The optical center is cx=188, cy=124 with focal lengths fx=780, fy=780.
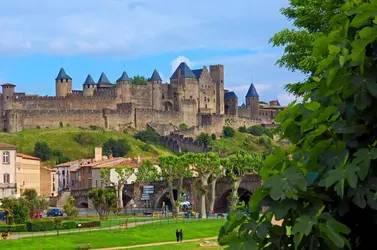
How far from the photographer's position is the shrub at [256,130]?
145 metres

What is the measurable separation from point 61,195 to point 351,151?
87.7 metres

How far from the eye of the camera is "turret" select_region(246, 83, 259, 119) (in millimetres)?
160000

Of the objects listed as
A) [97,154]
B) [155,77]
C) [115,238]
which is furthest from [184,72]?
[115,238]

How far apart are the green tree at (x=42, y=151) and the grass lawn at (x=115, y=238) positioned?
65.1m

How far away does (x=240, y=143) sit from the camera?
134 meters

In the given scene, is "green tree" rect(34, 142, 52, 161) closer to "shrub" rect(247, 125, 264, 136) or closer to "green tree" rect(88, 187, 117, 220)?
"shrub" rect(247, 125, 264, 136)

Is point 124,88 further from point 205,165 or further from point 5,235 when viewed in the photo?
point 5,235

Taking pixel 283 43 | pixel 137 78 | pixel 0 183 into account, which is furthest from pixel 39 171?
pixel 137 78

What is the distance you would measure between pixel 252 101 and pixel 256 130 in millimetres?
17545

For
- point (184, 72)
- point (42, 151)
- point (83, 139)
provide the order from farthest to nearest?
point (184, 72) < point (83, 139) < point (42, 151)

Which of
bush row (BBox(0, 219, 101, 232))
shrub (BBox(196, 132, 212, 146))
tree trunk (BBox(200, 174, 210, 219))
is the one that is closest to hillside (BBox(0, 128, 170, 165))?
shrub (BBox(196, 132, 212, 146))

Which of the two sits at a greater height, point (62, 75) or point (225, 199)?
point (62, 75)

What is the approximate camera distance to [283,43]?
21812 mm

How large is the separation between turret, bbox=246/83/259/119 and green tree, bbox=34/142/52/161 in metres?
56.3
